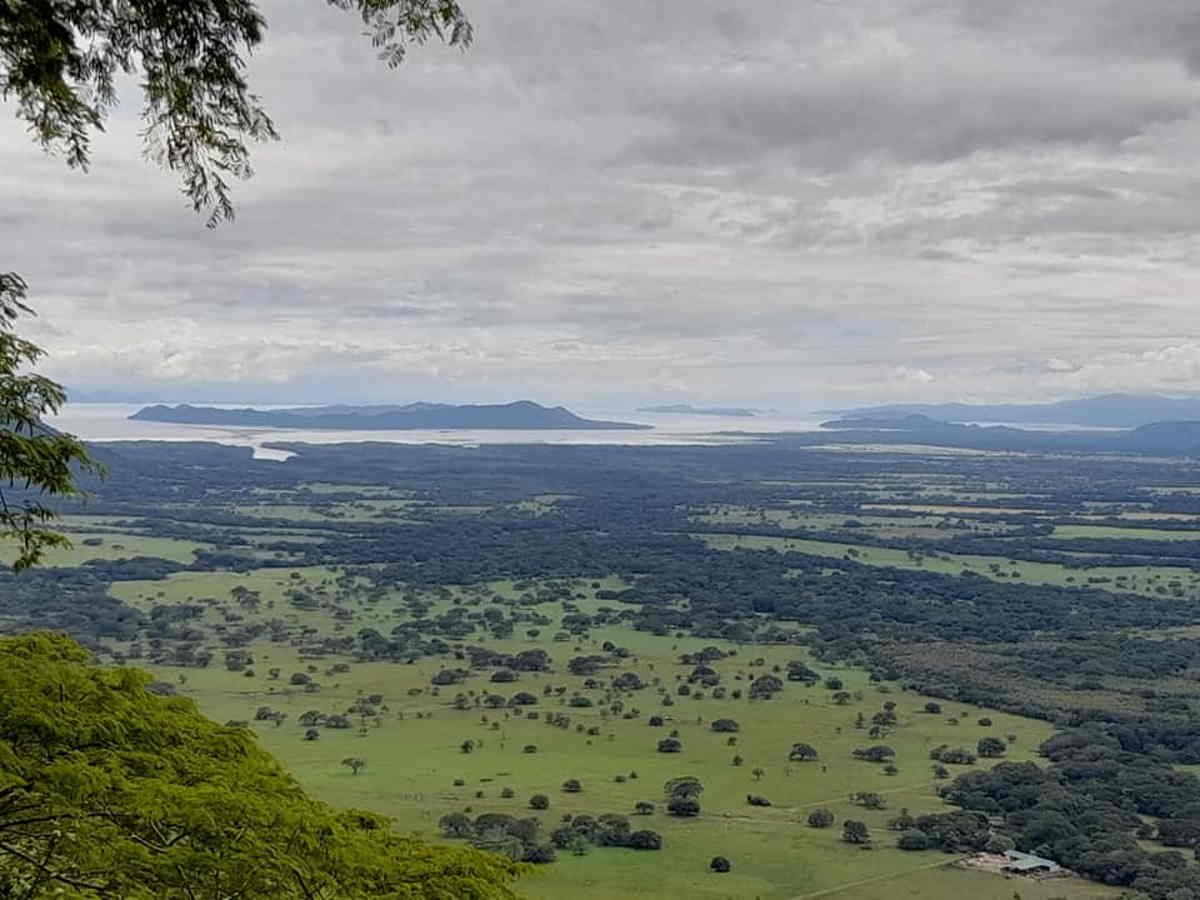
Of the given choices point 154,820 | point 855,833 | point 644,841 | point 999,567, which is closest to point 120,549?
point 999,567

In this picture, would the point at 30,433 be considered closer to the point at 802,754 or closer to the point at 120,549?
the point at 802,754

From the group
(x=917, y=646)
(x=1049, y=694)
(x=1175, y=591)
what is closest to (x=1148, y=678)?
(x=1049, y=694)

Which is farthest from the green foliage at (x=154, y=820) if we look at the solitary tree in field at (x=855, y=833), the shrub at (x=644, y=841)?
the solitary tree in field at (x=855, y=833)

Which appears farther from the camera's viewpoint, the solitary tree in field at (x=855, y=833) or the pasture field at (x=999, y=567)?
the pasture field at (x=999, y=567)

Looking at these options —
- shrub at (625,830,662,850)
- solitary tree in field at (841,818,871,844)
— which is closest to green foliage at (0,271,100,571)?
shrub at (625,830,662,850)

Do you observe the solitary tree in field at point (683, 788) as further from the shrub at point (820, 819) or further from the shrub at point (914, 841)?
the shrub at point (914, 841)

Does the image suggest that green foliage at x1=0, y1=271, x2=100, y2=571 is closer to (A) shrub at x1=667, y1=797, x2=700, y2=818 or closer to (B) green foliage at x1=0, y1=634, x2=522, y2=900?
(B) green foliage at x1=0, y1=634, x2=522, y2=900
